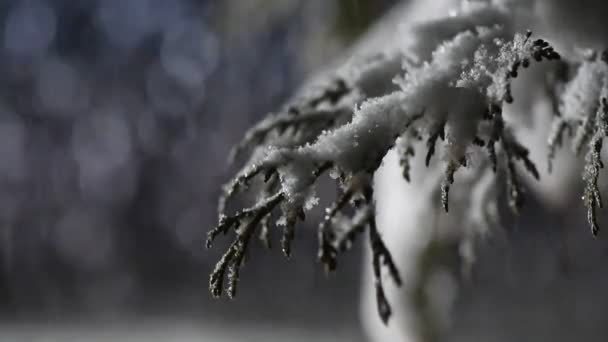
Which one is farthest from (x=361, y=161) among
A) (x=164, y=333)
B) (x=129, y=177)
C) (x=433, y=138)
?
(x=129, y=177)

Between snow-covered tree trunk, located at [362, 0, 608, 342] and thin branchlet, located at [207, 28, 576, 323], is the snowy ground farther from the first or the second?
thin branchlet, located at [207, 28, 576, 323]

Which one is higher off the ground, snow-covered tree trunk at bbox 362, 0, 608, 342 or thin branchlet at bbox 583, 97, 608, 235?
snow-covered tree trunk at bbox 362, 0, 608, 342

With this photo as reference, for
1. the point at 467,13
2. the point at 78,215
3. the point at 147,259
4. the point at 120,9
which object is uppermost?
the point at 120,9

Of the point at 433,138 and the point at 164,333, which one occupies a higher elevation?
the point at 164,333

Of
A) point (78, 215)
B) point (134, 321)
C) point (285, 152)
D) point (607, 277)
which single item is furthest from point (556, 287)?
point (285, 152)

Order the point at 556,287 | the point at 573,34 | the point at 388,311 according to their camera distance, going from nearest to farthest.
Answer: the point at 388,311 < the point at 573,34 < the point at 556,287

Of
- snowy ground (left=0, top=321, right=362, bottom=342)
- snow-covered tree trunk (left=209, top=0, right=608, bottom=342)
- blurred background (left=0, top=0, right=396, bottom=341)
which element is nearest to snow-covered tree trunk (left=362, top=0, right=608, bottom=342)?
snow-covered tree trunk (left=209, top=0, right=608, bottom=342)

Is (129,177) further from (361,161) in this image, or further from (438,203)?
(361,161)

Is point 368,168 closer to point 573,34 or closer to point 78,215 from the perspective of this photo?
point 573,34

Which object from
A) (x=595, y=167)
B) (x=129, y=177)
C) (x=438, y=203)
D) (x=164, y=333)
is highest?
(x=129, y=177)
